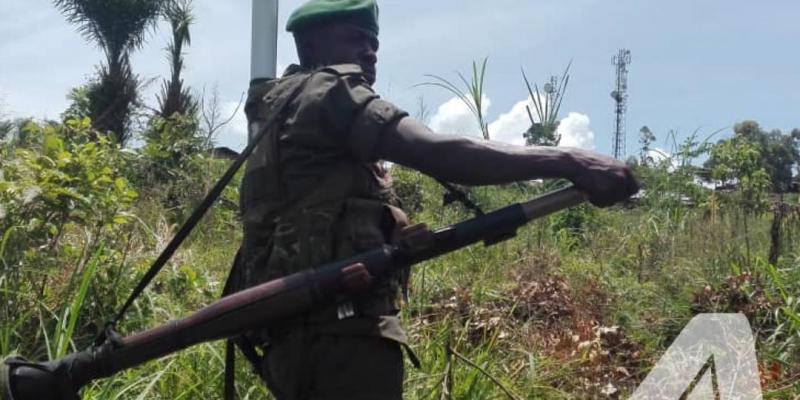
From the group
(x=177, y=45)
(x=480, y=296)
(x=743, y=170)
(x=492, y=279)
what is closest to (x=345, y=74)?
(x=480, y=296)

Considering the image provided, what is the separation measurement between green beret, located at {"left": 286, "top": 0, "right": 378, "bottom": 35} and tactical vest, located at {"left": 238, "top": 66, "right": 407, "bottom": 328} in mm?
188

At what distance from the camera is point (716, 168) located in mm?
5746

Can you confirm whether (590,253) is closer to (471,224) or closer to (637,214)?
(637,214)

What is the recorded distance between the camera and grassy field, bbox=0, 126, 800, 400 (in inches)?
131

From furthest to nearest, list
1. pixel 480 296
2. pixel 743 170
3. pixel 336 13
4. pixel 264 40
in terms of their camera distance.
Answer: pixel 743 170 → pixel 480 296 → pixel 264 40 → pixel 336 13

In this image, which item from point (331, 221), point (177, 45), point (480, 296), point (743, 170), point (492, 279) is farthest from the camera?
point (177, 45)

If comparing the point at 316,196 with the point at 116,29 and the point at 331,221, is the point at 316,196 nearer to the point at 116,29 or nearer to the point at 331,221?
the point at 331,221

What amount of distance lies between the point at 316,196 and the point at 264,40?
1808 mm

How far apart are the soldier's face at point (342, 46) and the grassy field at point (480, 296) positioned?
1.16m

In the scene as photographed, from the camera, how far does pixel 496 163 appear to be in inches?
72.2

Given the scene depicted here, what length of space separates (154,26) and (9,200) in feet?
47.4

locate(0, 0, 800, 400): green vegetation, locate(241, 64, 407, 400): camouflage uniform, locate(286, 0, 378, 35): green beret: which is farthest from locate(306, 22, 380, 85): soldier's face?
locate(0, 0, 800, 400): green vegetation

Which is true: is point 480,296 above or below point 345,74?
below

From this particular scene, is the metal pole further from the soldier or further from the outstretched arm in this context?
the outstretched arm
